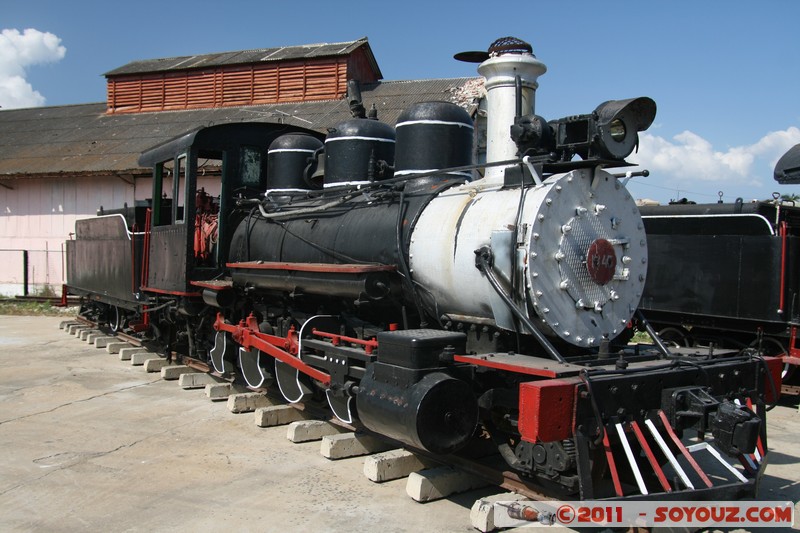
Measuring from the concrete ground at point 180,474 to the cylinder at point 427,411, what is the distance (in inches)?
21.5

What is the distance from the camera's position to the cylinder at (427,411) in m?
4.00

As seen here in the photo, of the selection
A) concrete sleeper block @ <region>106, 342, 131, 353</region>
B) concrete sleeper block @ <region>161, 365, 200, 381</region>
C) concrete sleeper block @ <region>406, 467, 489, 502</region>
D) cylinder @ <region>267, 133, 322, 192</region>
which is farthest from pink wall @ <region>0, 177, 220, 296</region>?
concrete sleeper block @ <region>406, 467, 489, 502</region>

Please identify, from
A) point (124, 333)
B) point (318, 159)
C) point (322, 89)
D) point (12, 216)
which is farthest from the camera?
point (322, 89)

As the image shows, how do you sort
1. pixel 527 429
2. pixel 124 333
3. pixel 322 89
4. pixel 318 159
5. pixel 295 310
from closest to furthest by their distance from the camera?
pixel 527 429
pixel 295 310
pixel 318 159
pixel 124 333
pixel 322 89

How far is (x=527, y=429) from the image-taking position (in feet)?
11.8

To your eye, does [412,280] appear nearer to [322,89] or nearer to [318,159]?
[318,159]

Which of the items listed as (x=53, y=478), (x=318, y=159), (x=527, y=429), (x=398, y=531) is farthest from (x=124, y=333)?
(x=527, y=429)

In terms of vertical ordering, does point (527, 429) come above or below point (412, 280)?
below

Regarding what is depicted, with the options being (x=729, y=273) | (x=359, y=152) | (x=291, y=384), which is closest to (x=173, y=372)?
(x=291, y=384)

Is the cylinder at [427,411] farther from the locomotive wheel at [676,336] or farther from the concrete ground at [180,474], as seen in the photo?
the locomotive wheel at [676,336]

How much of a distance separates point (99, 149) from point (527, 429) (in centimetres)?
1998

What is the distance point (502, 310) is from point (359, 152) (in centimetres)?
256

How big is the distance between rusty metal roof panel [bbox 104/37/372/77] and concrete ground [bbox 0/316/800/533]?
16.4 metres

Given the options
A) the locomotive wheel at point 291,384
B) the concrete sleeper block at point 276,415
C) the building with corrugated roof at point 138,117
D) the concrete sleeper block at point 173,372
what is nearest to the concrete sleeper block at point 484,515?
the locomotive wheel at point 291,384
